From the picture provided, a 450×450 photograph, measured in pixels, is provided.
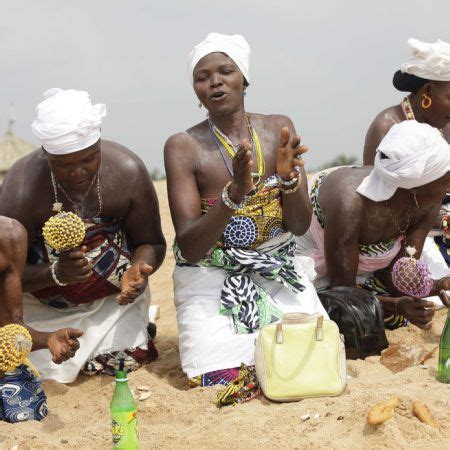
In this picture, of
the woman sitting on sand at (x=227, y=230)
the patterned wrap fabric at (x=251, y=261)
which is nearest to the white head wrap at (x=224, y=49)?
the woman sitting on sand at (x=227, y=230)

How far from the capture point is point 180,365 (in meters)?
4.83

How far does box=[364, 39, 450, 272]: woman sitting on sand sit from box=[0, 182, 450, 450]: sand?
5.00 ft

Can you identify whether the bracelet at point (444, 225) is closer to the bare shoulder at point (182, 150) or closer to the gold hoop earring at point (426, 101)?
the gold hoop earring at point (426, 101)

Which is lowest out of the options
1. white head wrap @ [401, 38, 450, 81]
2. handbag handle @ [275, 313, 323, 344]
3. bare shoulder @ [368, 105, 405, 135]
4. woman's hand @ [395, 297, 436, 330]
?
woman's hand @ [395, 297, 436, 330]

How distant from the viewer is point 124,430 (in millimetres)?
3223

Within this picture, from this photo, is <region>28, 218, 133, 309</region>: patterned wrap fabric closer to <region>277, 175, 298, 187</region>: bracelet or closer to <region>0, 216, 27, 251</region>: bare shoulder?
<region>0, 216, 27, 251</region>: bare shoulder

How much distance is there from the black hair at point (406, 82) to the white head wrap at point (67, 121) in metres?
2.33

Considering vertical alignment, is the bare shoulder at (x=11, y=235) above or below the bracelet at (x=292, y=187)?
below

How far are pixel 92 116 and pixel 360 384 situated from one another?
2.02 metres

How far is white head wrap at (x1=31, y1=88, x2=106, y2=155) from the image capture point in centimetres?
410

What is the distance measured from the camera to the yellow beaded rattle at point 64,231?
12.9 ft

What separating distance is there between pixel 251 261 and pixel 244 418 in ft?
3.71

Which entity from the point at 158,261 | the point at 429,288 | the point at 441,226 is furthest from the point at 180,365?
the point at 441,226

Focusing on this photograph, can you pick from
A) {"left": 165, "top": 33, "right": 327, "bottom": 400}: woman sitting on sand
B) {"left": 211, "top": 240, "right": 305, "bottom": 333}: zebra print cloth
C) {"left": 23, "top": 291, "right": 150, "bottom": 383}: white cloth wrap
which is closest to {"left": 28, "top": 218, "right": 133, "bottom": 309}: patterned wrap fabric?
{"left": 23, "top": 291, "right": 150, "bottom": 383}: white cloth wrap
